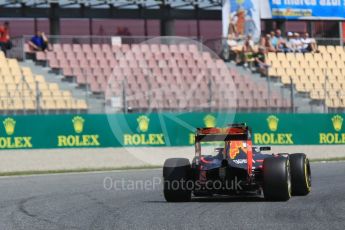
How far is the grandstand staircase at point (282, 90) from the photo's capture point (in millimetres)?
30484

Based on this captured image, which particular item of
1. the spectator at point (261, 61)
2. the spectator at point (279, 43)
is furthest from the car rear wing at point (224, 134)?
the spectator at point (279, 43)

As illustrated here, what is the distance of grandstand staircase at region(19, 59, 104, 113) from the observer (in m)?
28.0

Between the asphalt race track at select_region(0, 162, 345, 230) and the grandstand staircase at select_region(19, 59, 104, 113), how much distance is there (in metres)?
8.18

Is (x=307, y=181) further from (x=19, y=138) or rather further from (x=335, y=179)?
(x=19, y=138)

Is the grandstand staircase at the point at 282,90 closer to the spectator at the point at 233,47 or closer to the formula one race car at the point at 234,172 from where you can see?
the spectator at the point at 233,47

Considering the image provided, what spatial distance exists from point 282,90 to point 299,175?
16820 mm

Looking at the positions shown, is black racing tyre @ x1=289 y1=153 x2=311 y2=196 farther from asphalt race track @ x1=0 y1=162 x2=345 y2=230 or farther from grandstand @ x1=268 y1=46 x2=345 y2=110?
grandstand @ x1=268 y1=46 x2=345 y2=110

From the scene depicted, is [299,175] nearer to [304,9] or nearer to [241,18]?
[241,18]

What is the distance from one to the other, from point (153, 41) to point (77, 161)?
987cm

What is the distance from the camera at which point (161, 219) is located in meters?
12.0

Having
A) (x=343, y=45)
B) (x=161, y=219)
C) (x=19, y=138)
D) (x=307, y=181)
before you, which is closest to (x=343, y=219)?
(x=161, y=219)

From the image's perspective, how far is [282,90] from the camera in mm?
32125

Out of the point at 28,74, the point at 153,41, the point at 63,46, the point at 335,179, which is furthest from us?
the point at 153,41

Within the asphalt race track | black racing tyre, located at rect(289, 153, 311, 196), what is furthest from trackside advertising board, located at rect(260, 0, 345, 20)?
black racing tyre, located at rect(289, 153, 311, 196)
